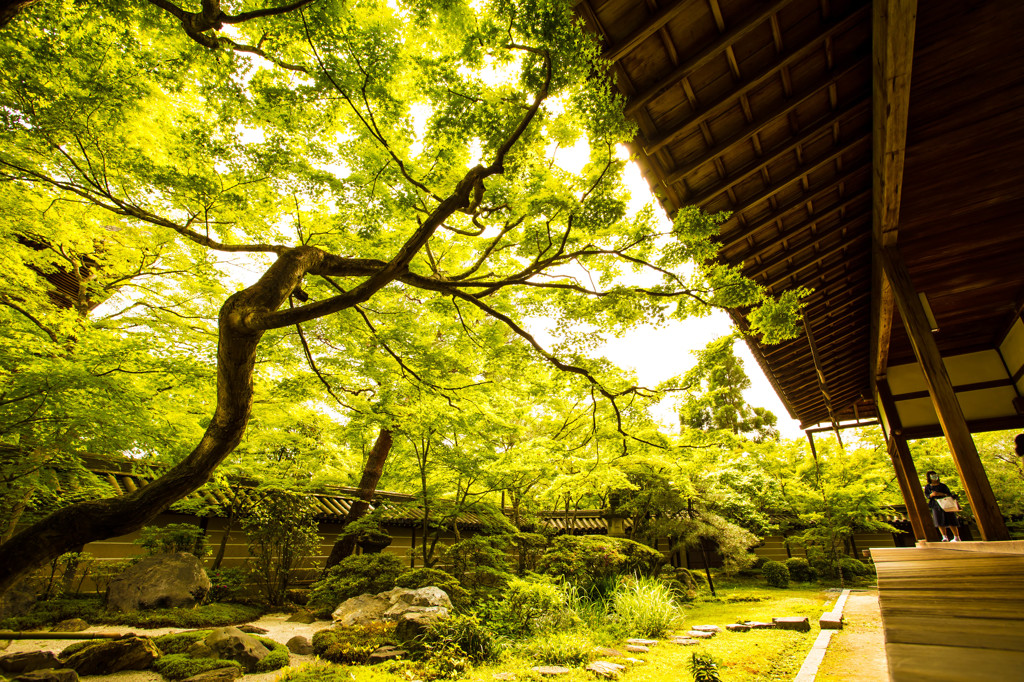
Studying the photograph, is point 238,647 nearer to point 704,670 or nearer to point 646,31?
point 704,670

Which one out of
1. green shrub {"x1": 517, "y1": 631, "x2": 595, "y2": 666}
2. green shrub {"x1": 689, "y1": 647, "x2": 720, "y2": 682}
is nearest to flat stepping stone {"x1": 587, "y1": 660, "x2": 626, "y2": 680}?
green shrub {"x1": 517, "y1": 631, "x2": 595, "y2": 666}

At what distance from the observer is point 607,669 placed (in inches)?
219

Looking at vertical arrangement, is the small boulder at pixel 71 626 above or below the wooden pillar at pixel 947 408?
below

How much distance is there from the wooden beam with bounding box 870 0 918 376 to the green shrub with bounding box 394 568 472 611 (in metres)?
8.60

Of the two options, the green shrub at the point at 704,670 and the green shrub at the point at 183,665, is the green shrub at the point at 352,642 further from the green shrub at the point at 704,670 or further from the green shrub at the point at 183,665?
the green shrub at the point at 704,670

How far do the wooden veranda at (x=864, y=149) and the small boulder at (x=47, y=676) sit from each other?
6835mm

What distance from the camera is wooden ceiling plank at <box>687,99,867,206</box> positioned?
4684mm

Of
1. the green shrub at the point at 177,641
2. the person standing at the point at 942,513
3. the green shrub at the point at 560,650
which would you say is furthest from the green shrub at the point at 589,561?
the green shrub at the point at 177,641

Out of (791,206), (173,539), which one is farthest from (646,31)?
(173,539)

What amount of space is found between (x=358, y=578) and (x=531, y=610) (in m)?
3.43

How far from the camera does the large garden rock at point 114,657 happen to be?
4910mm

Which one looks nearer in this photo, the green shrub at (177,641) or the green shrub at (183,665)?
the green shrub at (183,665)

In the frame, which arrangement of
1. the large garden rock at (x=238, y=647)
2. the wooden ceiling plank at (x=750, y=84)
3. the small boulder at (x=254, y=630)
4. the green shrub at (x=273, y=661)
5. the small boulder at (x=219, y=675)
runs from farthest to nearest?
the small boulder at (x=254, y=630) < the large garden rock at (x=238, y=647) < the green shrub at (x=273, y=661) < the small boulder at (x=219, y=675) < the wooden ceiling plank at (x=750, y=84)

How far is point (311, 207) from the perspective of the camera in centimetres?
564
